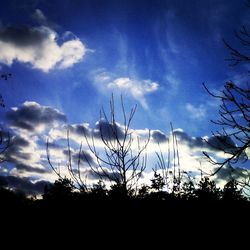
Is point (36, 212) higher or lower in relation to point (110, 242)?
higher

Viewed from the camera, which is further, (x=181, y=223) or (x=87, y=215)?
(x=87, y=215)

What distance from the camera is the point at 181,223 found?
5.03m

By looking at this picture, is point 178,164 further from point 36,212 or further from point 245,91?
point 36,212

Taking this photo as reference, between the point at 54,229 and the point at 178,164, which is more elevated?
the point at 178,164

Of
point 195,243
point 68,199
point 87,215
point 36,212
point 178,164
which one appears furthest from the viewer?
point 178,164

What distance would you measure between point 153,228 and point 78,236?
133 centimetres

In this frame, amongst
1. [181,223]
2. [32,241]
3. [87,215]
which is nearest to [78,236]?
[87,215]

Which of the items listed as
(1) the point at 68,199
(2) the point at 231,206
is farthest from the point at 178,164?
(1) the point at 68,199

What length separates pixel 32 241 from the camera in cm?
504

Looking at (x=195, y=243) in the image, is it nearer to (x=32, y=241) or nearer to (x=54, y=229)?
(x=54, y=229)

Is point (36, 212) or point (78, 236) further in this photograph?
point (36, 212)

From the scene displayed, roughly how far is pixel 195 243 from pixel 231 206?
3.98 feet

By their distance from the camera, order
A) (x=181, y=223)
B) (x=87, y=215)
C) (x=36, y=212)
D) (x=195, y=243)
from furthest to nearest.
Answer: (x=36, y=212) → (x=87, y=215) → (x=181, y=223) → (x=195, y=243)

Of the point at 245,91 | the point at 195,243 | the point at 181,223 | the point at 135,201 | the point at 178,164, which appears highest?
the point at 245,91
